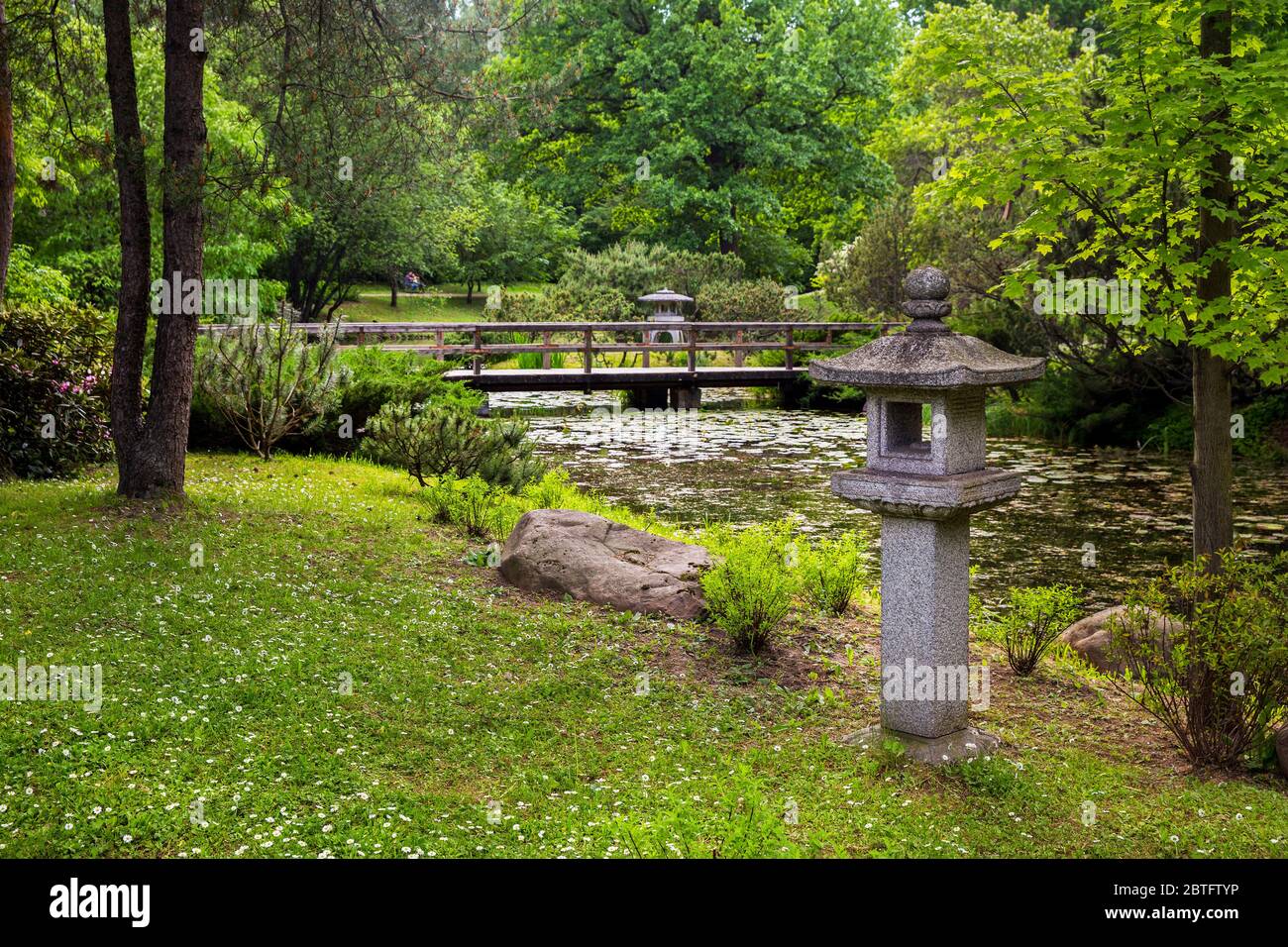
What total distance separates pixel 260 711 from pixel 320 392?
875 cm

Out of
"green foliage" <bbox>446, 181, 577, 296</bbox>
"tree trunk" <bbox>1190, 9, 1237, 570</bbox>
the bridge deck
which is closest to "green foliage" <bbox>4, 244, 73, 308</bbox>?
the bridge deck

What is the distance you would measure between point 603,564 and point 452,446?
4.05m

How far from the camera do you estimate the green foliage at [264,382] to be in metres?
14.0

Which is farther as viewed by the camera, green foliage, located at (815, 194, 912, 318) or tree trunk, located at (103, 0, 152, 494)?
green foliage, located at (815, 194, 912, 318)

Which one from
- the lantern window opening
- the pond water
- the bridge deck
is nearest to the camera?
the lantern window opening

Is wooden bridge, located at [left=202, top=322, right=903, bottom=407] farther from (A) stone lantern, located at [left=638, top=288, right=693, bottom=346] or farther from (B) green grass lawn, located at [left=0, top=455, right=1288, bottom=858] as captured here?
(B) green grass lawn, located at [left=0, top=455, right=1288, bottom=858]

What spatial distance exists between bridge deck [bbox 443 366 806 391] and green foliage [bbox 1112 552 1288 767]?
17.4m

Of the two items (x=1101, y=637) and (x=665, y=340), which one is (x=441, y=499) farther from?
(x=665, y=340)

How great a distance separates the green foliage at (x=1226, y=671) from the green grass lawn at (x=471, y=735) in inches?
9.0

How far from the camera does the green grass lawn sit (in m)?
5.08

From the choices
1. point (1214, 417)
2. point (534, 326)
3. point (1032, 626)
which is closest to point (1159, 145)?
point (1214, 417)

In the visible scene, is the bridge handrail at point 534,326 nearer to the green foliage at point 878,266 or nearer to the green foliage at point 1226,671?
the green foliage at point 878,266

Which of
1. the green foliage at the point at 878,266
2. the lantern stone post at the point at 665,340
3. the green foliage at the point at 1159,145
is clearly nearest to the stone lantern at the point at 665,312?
the lantern stone post at the point at 665,340

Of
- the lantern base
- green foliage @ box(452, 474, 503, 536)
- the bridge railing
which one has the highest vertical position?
the bridge railing
